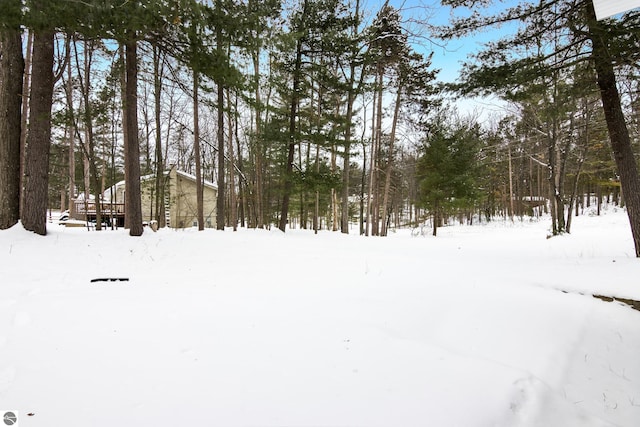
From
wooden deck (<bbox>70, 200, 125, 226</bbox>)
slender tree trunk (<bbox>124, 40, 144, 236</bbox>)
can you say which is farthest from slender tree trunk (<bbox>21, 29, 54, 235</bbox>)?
wooden deck (<bbox>70, 200, 125, 226</bbox>)

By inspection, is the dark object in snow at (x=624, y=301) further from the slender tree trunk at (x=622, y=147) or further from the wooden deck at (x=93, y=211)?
the wooden deck at (x=93, y=211)

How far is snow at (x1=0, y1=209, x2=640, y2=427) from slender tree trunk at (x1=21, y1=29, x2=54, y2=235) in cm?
94

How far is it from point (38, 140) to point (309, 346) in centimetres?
661

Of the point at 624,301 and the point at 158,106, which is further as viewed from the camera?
the point at 158,106

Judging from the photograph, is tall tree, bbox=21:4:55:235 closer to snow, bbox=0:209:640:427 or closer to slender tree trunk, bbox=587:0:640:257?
snow, bbox=0:209:640:427

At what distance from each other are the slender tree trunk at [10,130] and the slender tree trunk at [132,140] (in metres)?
1.85

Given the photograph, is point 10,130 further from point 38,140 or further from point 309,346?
point 309,346

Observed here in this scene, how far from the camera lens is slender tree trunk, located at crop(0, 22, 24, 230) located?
5562mm

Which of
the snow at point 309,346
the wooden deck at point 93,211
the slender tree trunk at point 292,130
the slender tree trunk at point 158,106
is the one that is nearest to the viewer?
the snow at point 309,346

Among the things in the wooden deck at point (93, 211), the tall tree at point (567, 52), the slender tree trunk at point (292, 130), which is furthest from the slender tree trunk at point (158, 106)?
the tall tree at point (567, 52)

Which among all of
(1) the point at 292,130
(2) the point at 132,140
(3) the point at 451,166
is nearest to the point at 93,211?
(1) the point at 292,130

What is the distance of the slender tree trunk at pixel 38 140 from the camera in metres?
5.46

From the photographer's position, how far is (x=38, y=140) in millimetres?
5520

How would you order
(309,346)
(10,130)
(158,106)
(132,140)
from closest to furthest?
(309,346) → (10,130) → (132,140) → (158,106)
